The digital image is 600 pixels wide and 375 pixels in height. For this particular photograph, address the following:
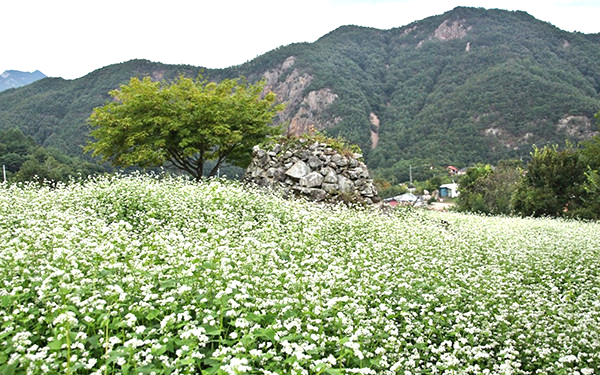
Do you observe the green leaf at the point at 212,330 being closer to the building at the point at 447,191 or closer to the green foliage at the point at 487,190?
the green foliage at the point at 487,190

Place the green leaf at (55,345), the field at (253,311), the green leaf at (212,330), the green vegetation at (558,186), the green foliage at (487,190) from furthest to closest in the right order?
1. the green foliage at (487,190)
2. the green vegetation at (558,186)
3. the green leaf at (212,330)
4. the field at (253,311)
5. the green leaf at (55,345)

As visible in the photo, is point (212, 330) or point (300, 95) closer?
point (212, 330)

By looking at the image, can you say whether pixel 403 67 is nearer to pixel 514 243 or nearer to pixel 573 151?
pixel 573 151

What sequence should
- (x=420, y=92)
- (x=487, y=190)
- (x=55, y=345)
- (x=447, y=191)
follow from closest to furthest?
(x=55, y=345)
(x=487, y=190)
(x=447, y=191)
(x=420, y=92)

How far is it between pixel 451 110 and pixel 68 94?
77018 millimetres

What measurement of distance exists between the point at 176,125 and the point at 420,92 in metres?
93.9

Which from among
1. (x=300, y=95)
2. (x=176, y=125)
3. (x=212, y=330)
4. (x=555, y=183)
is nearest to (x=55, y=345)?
(x=212, y=330)

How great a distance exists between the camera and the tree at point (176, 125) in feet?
54.6

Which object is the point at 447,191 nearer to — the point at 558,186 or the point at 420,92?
the point at 420,92

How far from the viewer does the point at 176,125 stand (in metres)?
16.3

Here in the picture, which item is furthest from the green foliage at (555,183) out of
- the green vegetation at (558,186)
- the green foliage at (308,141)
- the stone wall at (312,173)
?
the green foliage at (308,141)

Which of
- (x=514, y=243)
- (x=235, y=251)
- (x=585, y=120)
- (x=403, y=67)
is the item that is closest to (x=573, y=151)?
(x=514, y=243)

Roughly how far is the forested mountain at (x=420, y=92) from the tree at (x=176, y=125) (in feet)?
116

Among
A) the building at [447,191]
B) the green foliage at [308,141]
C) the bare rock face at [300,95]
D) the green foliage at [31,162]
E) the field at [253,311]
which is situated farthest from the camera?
the bare rock face at [300,95]
